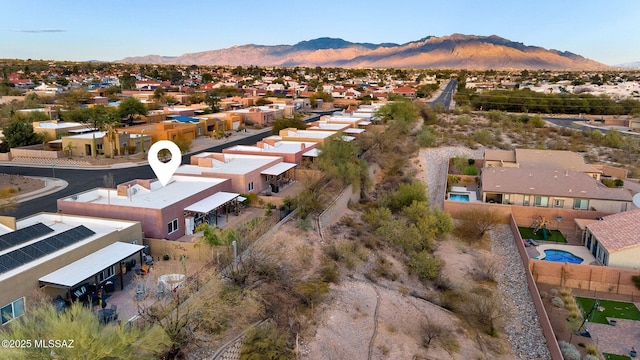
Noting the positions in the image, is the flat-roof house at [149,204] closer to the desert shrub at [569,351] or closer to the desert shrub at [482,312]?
the desert shrub at [482,312]

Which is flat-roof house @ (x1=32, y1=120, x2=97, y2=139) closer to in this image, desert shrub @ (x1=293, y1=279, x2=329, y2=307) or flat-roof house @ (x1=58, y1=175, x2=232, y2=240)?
flat-roof house @ (x1=58, y1=175, x2=232, y2=240)

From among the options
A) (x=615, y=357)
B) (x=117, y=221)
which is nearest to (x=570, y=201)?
(x=615, y=357)

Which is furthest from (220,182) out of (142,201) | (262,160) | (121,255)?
(121,255)

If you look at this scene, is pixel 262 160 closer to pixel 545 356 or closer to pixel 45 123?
pixel 545 356

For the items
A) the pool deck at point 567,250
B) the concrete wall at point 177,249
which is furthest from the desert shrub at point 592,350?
the concrete wall at point 177,249

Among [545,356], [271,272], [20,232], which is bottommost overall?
[545,356]

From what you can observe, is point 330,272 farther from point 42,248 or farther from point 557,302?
point 42,248

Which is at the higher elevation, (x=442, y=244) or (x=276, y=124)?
(x=276, y=124)
